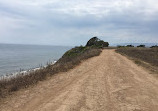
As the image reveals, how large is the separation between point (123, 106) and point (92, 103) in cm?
106

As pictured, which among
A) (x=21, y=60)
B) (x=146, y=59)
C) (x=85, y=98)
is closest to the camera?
(x=85, y=98)

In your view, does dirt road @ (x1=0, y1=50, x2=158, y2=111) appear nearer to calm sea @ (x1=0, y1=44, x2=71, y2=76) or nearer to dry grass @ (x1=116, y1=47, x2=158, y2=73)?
calm sea @ (x1=0, y1=44, x2=71, y2=76)

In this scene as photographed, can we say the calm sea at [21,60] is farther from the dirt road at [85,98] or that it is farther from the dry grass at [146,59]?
the dry grass at [146,59]

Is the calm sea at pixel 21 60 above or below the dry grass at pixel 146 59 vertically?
below

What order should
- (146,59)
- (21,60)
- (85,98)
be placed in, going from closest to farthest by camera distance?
(85,98)
(146,59)
(21,60)

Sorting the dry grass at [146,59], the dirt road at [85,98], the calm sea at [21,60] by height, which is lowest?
the calm sea at [21,60]

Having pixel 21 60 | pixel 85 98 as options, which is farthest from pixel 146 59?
pixel 21 60

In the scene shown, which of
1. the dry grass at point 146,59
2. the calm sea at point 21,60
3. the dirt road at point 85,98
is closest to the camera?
the dirt road at point 85,98

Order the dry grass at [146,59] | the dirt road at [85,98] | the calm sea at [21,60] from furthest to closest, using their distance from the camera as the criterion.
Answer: the calm sea at [21,60], the dry grass at [146,59], the dirt road at [85,98]

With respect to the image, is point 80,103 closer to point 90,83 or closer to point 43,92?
point 43,92

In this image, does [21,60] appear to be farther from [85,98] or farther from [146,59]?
[85,98]

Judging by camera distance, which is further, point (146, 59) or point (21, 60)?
point (21, 60)

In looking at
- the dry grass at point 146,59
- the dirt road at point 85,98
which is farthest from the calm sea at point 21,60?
the dry grass at point 146,59

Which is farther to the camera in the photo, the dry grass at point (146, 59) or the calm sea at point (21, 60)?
the calm sea at point (21, 60)
